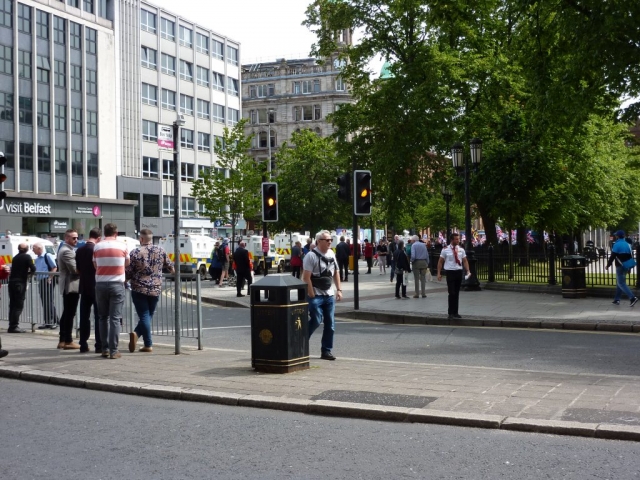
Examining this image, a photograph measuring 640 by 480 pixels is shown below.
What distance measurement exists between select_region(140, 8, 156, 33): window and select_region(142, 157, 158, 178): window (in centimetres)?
1068

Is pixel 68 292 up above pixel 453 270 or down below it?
below

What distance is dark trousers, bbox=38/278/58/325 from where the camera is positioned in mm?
13883

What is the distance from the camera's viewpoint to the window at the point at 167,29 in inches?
2586

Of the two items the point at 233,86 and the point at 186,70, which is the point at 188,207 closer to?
the point at 186,70

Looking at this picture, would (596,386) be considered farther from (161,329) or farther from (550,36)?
(550,36)

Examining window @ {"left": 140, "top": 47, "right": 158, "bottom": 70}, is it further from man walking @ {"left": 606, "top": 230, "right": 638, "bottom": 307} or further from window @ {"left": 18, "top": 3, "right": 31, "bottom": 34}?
man walking @ {"left": 606, "top": 230, "right": 638, "bottom": 307}

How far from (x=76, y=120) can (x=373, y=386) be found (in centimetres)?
5195

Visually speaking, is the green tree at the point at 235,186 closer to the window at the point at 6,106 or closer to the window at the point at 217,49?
the window at the point at 6,106

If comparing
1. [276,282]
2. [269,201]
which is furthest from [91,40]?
[276,282]

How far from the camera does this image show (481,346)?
12.0 m

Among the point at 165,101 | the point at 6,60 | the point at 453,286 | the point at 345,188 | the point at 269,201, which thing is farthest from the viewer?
the point at 165,101

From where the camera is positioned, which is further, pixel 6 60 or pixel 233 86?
pixel 233 86

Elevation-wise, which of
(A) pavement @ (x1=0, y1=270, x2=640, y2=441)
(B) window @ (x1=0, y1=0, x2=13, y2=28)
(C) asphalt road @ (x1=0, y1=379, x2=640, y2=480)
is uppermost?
(B) window @ (x1=0, y1=0, x2=13, y2=28)

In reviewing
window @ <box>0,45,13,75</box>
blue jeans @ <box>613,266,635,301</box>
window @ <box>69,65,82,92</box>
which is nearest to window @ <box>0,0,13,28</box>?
window @ <box>0,45,13,75</box>
